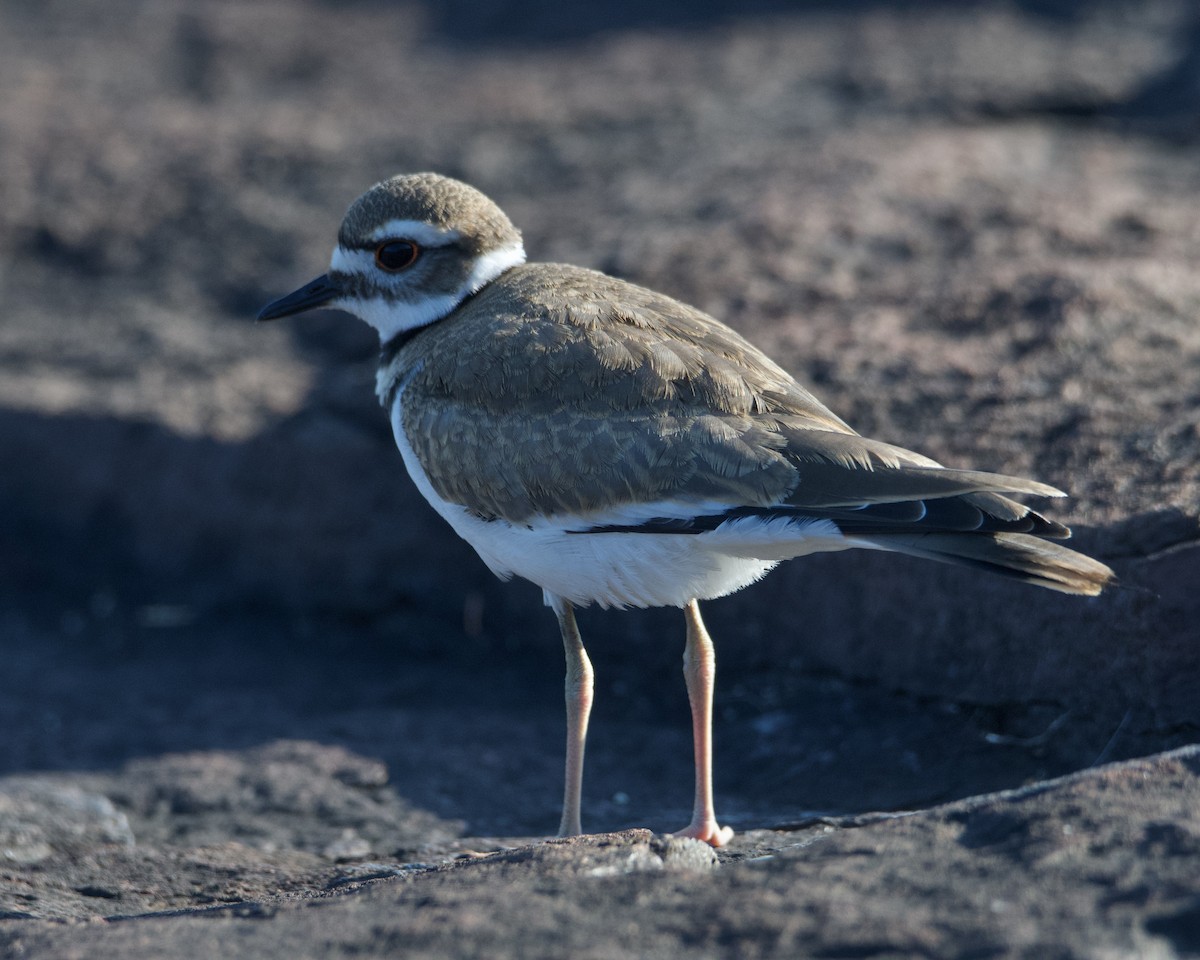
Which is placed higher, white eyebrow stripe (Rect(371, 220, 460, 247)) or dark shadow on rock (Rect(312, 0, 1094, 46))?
dark shadow on rock (Rect(312, 0, 1094, 46))

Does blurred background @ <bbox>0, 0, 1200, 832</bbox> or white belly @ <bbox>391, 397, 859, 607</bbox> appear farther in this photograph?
blurred background @ <bbox>0, 0, 1200, 832</bbox>

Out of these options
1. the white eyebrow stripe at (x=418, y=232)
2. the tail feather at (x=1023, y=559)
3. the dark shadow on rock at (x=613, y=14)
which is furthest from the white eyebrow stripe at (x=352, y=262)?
the dark shadow on rock at (x=613, y=14)

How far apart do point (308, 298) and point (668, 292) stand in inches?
88.7

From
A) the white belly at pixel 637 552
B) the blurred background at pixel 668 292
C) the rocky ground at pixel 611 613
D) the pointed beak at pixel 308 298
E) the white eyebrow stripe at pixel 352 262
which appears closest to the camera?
the rocky ground at pixel 611 613

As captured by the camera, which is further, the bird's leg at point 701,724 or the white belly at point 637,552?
the bird's leg at point 701,724

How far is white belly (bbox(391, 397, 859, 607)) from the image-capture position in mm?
4398

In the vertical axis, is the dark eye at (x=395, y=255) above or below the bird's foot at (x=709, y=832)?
above

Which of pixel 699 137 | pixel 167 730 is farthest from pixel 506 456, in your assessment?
pixel 699 137

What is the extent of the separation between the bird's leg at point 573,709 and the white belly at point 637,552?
25 centimetres

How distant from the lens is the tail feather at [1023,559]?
12.9 feet

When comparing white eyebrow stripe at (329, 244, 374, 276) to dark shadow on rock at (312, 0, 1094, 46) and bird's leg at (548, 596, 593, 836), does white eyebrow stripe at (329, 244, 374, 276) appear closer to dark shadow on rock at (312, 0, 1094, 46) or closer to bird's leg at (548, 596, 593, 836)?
bird's leg at (548, 596, 593, 836)

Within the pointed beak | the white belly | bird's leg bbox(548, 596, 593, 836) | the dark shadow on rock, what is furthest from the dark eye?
the dark shadow on rock

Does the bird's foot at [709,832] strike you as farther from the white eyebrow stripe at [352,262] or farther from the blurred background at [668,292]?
the white eyebrow stripe at [352,262]

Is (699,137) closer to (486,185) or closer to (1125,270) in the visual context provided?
(486,185)
